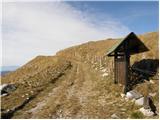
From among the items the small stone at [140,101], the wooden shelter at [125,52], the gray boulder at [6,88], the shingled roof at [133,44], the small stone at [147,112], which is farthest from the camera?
the gray boulder at [6,88]

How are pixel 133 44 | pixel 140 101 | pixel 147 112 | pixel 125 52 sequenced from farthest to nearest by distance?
pixel 133 44 < pixel 125 52 < pixel 140 101 < pixel 147 112

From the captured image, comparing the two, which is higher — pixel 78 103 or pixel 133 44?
pixel 133 44

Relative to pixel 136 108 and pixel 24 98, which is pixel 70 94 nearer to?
pixel 24 98

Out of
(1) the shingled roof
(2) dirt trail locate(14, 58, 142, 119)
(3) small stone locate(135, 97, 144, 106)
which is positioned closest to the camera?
(2) dirt trail locate(14, 58, 142, 119)

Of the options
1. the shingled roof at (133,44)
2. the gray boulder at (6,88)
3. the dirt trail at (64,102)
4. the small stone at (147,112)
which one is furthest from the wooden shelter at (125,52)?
the gray boulder at (6,88)

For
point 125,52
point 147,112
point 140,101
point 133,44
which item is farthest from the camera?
point 133,44

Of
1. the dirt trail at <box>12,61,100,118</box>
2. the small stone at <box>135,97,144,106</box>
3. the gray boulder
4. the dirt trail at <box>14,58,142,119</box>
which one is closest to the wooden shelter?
the dirt trail at <box>14,58,142,119</box>

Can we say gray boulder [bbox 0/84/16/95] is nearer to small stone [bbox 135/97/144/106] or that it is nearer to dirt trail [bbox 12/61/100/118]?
dirt trail [bbox 12/61/100/118]

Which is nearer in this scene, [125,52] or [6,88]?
[125,52]

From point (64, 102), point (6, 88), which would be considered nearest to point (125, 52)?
point (64, 102)

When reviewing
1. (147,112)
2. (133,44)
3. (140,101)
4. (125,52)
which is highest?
(133,44)

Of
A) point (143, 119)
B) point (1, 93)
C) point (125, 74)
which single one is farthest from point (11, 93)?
point (143, 119)

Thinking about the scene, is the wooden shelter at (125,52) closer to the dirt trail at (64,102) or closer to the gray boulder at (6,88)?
the dirt trail at (64,102)

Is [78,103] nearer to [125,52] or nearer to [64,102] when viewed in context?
[64,102]
